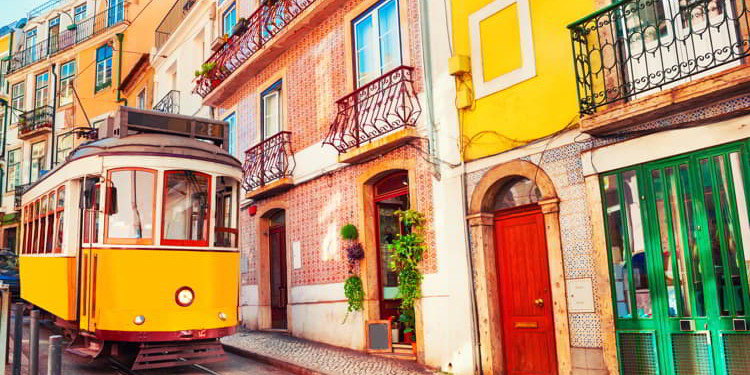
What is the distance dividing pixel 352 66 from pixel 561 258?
552cm

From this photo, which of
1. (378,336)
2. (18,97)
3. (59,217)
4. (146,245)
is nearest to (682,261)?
(378,336)

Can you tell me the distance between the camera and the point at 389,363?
935cm

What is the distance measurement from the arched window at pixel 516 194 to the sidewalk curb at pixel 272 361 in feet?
11.0

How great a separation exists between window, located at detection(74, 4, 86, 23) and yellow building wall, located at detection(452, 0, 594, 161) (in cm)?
2630

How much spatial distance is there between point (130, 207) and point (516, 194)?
4.91 meters

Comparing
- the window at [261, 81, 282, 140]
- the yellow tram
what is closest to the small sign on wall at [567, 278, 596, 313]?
the yellow tram

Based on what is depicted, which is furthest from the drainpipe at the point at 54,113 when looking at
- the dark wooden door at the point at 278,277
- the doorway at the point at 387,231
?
the doorway at the point at 387,231

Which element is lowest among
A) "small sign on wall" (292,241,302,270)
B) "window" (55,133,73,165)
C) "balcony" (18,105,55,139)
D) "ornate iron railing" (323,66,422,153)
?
"small sign on wall" (292,241,302,270)

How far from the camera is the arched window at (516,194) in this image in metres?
8.02

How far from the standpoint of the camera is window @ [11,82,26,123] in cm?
3197

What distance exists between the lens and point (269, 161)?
44.6 feet

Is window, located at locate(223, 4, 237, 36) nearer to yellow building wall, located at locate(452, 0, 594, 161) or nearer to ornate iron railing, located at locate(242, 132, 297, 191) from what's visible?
ornate iron railing, located at locate(242, 132, 297, 191)

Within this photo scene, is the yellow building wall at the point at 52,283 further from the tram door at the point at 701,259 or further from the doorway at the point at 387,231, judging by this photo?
the tram door at the point at 701,259

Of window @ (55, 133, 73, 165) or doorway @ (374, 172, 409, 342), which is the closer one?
doorway @ (374, 172, 409, 342)
